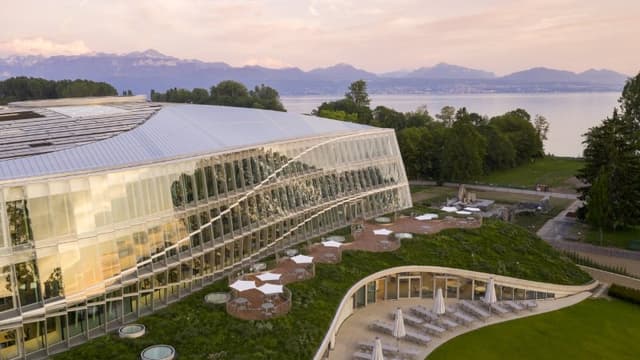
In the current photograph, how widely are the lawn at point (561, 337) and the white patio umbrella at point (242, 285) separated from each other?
12.2 m

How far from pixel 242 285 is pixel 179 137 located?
12565 mm

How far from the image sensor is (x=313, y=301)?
Result: 102 ft

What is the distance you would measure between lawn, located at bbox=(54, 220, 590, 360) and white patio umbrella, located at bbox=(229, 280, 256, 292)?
1.49 metres

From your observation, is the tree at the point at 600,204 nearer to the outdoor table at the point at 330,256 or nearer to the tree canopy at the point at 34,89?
the outdoor table at the point at 330,256

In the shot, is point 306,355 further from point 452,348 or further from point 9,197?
point 9,197

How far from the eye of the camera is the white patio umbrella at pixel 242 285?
3030cm

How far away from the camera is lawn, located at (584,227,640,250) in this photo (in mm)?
53469

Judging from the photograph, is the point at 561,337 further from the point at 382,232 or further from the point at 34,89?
the point at 34,89

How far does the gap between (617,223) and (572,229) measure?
221 inches

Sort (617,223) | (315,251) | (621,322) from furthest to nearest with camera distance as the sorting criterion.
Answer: (617,223)
(315,251)
(621,322)

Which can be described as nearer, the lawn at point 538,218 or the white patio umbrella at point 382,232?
the white patio umbrella at point 382,232

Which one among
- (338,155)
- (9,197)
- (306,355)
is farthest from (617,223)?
(9,197)

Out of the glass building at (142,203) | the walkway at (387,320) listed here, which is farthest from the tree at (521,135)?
the walkway at (387,320)

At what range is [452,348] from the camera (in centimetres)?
3183
